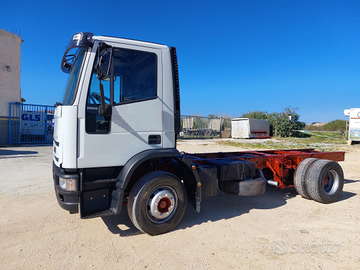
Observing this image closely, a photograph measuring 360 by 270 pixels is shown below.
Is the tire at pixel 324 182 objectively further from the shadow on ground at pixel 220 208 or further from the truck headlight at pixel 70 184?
the truck headlight at pixel 70 184

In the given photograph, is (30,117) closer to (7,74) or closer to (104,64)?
(7,74)

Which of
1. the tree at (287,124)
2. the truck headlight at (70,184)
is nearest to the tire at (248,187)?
the truck headlight at (70,184)

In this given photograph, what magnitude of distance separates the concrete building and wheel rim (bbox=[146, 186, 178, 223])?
1628 centimetres

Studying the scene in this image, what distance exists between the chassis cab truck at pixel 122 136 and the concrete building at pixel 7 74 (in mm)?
15044

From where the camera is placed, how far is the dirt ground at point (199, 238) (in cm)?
303

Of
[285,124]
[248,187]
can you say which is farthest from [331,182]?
[285,124]

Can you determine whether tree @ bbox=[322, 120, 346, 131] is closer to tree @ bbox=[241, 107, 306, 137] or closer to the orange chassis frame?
tree @ bbox=[241, 107, 306, 137]

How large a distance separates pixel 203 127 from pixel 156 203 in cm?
2669

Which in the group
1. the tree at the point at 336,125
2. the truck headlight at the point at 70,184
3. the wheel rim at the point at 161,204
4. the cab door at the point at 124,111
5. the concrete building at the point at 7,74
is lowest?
the wheel rim at the point at 161,204

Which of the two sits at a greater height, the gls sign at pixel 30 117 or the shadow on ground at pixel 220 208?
the gls sign at pixel 30 117

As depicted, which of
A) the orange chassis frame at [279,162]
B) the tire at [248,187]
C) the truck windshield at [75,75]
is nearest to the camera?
the truck windshield at [75,75]

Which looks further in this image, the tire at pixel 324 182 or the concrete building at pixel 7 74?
the concrete building at pixel 7 74

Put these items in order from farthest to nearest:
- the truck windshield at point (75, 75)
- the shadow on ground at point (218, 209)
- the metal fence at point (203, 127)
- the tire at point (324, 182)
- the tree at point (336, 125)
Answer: the tree at point (336, 125) → the metal fence at point (203, 127) → the tire at point (324, 182) → the shadow on ground at point (218, 209) → the truck windshield at point (75, 75)

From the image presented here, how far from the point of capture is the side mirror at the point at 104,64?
3136 millimetres
